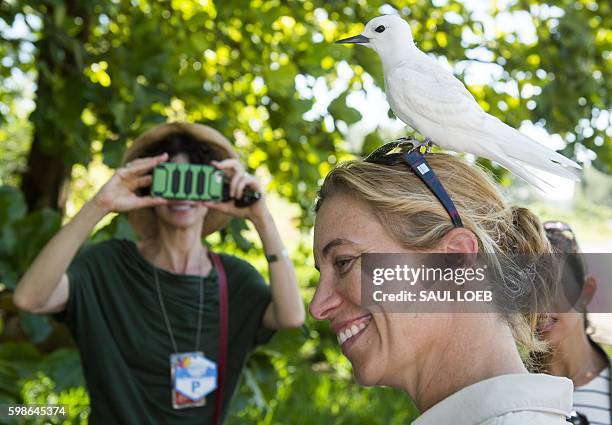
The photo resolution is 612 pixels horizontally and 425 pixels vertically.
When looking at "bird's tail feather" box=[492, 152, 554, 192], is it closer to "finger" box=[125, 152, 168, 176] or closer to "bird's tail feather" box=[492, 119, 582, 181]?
"bird's tail feather" box=[492, 119, 582, 181]

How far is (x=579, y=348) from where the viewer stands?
1982 millimetres

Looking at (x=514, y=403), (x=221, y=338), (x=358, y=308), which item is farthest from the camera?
(x=221, y=338)

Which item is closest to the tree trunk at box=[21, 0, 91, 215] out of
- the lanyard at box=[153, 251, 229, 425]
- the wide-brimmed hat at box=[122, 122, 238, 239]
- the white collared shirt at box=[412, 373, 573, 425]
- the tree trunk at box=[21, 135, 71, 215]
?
the tree trunk at box=[21, 135, 71, 215]

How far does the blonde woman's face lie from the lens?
1.17 metres

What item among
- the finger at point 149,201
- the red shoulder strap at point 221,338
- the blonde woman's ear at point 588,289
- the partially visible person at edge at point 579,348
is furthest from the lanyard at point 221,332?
the blonde woman's ear at point 588,289

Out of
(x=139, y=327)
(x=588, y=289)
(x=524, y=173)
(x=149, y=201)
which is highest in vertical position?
(x=524, y=173)

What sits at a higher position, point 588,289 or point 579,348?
point 588,289

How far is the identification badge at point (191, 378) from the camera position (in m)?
2.11

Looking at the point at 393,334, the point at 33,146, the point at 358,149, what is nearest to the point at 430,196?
the point at 393,334

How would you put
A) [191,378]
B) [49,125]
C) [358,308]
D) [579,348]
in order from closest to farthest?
[358,308] < [579,348] < [191,378] < [49,125]

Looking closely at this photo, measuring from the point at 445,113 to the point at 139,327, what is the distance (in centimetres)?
133

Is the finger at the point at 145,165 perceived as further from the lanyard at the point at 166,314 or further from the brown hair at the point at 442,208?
the brown hair at the point at 442,208

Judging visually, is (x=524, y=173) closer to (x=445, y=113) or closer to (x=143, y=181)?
(x=445, y=113)

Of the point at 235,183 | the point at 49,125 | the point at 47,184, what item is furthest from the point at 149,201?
the point at 47,184
